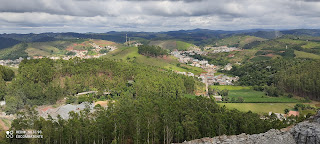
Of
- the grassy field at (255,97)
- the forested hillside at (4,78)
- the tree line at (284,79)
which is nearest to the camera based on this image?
the forested hillside at (4,78)

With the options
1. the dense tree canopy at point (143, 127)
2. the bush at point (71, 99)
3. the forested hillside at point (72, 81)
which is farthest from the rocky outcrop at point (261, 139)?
the bush at point (71, 99)

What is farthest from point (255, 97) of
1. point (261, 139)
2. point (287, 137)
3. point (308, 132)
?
point (261, 139)

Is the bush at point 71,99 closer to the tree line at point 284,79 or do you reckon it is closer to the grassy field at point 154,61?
the tree line at point 284,79

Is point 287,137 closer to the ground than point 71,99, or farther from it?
farther from it

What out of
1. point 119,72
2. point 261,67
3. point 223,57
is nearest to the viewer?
point 119,72

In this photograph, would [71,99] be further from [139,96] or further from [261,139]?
[261,139]

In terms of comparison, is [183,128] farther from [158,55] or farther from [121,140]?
[158,55]

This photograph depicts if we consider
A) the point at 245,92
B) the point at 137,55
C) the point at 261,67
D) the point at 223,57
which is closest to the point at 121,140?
the point at 245,92

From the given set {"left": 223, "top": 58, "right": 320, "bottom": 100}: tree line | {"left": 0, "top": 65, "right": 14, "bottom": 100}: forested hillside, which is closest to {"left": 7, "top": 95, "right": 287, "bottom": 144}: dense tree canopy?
{"left": 0, "top": 65, "right": 14, "bottom": 100}: forested hillside
